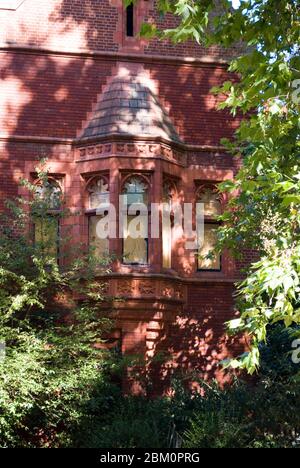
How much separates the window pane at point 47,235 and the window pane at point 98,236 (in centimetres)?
105

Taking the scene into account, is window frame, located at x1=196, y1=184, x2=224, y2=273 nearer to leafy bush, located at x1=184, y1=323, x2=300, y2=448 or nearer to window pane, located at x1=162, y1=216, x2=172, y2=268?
window pane, located at x1=162, y1=216, x2=172, y2=268

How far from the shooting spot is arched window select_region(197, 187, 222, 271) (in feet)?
58.3

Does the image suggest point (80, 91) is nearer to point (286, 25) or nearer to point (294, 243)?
point (286, 25)

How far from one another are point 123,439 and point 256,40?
6.49 meters

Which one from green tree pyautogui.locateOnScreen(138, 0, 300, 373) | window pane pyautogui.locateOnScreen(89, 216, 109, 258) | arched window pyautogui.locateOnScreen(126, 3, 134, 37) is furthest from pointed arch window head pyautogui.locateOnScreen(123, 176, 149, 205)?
green tree pyautogui.locateOnScreen(138, 0, 300, 373)

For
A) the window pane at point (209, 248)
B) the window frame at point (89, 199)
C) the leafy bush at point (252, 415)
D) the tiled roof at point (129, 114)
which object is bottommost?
the leafy bush at point (252, 415)

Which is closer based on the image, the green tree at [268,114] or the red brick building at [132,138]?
the green tree at [268,114]

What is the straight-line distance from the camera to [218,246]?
49.3 feet

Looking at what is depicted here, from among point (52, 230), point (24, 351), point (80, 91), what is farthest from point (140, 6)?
point (24, 351)

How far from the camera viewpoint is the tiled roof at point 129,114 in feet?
55.6

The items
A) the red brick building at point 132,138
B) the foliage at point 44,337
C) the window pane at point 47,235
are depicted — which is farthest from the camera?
the red brick building at point 132,138

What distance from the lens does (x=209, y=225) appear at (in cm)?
1798

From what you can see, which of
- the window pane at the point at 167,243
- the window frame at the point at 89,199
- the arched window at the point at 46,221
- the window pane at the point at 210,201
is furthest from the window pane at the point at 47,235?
the window pane at the point at 210,201

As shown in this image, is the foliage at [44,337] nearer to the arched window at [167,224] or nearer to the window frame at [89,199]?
the window frame at [89,199]
